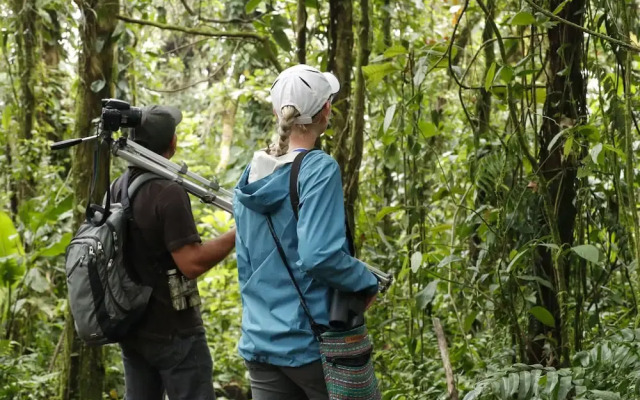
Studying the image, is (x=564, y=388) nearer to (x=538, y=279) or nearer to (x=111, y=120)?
(x=538, y=279)

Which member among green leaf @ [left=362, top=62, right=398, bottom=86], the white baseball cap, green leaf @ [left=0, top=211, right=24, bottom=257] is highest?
green leaf @ [left=362, top=62, right=398, bottom=86]

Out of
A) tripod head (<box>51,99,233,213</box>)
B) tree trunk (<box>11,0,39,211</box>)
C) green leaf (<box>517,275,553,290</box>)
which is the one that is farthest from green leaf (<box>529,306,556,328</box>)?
tree trunk (<box>11,0,39,211</box>)

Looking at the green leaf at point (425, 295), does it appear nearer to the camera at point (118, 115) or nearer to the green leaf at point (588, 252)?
the green leaf at point (588, 252)

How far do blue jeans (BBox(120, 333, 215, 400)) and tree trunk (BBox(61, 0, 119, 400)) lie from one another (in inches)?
56.8

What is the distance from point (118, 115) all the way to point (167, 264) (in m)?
0.62

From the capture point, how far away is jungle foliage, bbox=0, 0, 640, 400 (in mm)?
3340

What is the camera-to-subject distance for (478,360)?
3.92 meters

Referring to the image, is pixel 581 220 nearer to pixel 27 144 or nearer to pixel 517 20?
pixel 517 20

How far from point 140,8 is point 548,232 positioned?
2865 millimetres

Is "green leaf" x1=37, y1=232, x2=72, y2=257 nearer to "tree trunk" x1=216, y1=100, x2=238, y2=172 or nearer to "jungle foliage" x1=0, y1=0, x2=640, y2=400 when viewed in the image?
"jungle foliage" x1=0, y1=0, x2=640, y2=400

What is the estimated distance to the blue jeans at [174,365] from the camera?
339 cm

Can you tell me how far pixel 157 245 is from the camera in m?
3.39

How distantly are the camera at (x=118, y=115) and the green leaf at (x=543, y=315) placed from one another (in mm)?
1750

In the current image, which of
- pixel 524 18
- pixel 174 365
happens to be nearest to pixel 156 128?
pixel 174 365
